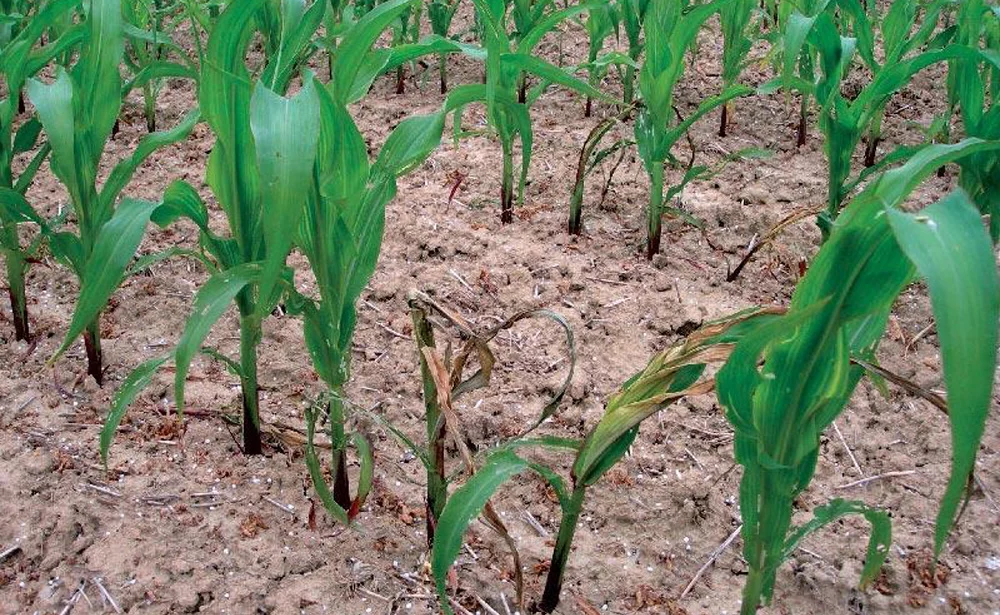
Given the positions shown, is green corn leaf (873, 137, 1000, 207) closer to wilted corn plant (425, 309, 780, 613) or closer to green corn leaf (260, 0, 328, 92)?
wilted corn plant (425, 309, 780, 613)

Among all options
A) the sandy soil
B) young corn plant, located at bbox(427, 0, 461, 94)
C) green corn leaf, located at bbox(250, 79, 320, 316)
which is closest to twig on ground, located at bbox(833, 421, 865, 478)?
the sandy soil

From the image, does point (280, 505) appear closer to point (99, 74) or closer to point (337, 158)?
point (337, 158)

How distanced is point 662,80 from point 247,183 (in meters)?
1.08

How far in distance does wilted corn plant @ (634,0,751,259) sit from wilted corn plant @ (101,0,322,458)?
0.94 metres

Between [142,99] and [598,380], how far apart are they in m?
2.08

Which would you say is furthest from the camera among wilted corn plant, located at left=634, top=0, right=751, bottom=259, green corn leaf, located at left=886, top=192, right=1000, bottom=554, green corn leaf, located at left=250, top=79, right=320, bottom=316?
wilted corn plant, located at left=634, top=0, right=751, bottom=259

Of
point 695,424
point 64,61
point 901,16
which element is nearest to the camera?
point 695,424

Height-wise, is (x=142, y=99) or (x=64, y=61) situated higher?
(x=64, y=61)

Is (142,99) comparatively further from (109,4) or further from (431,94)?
(109,4)

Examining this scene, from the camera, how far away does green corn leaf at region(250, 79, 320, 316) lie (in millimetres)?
1078

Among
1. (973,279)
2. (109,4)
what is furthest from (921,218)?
(109,4)

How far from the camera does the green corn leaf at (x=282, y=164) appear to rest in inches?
42.4

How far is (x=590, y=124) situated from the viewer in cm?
300

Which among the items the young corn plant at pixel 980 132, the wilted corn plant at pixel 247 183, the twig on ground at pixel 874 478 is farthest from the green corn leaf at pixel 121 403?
the young corn plant at pixel 980 132
